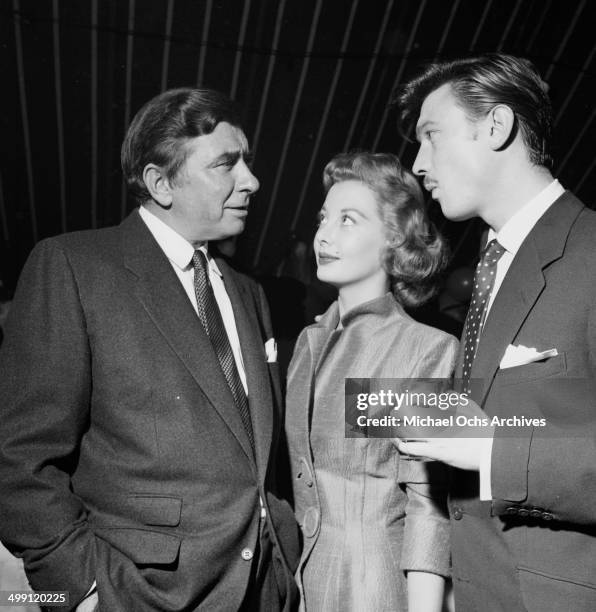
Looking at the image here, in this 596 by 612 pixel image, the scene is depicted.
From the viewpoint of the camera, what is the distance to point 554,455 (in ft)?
5.10

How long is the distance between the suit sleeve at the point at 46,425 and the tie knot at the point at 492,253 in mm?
1160

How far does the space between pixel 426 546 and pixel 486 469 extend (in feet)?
1.56

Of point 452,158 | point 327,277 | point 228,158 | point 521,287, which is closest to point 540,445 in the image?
point 521,287

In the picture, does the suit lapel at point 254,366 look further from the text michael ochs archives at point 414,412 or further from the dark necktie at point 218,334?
the text michael ochs archives at point 414,412

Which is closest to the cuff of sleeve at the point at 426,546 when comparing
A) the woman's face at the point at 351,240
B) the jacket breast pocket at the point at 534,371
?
the jacket breast pocket at the point at 534,371

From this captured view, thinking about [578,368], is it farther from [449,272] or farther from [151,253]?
[449,272]

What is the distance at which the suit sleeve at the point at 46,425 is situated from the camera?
181 centimetres

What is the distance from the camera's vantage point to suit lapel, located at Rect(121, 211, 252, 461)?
197 cm

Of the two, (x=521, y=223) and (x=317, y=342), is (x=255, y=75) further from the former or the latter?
(x=521, y=223)

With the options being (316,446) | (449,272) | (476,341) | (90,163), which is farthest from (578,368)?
(90,163)

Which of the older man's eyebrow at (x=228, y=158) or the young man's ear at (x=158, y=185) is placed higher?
the older man's eyebrow at (x=228, y=158)

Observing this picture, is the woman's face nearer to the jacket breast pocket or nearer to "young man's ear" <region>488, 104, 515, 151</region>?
"young man's ear" <region>488, 104, 515, 151</region>

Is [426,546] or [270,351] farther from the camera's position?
[270,351]

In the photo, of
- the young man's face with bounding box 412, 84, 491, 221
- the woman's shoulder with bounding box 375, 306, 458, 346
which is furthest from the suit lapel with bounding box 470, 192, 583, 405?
the woman's shoulder with bounding box 375, 306, 458, 346
